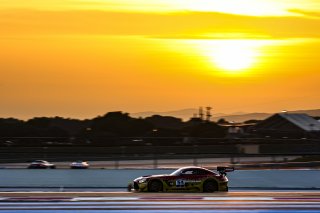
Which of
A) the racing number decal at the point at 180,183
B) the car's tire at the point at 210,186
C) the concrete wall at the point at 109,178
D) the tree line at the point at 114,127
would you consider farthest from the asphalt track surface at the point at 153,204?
the tree line at the point at 114,127

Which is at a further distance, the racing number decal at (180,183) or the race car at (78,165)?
the race car at (78,165)

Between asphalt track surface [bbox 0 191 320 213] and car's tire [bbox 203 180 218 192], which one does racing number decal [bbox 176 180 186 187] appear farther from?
asphalt track surface [bbox 0 191 320 213]

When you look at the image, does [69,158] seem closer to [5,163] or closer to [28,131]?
[5,163]

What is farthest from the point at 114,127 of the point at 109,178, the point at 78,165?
the point at 109,178

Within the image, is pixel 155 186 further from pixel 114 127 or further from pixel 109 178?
pixel 114 127

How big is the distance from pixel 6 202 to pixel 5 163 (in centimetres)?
2425

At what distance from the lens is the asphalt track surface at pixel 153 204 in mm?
18734

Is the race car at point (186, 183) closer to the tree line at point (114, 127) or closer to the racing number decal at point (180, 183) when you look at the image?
the racing number decal at point (180, 183)

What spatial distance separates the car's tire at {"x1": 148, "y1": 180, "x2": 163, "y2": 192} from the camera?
28.6m

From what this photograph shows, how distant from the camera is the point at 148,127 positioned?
278 feet

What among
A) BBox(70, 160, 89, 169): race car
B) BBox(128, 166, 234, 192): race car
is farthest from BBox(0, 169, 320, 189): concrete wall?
BBox(70, 160, 89, 169): race car

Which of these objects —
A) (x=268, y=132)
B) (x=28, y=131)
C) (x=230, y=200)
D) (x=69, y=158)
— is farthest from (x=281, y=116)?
(x=230, y=200)

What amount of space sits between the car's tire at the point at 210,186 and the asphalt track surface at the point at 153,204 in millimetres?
5284

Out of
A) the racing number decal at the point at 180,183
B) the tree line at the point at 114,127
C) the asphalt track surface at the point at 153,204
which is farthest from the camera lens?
the tree line at the point at 114,127
